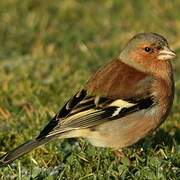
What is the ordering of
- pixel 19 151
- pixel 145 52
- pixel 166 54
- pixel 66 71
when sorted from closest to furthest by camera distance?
pixel 19 151 → pixel 166 54 → pixel 145 52 → pixel 66 71

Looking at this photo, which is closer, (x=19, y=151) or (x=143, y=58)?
(x=19, y=151)

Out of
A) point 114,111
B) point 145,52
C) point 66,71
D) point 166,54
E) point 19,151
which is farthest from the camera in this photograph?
point 66,71

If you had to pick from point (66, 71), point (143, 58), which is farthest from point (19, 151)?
point (66, 71)

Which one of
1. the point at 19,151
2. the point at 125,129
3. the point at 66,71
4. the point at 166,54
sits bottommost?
the point at 66,71

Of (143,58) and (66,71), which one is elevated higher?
(143,58)

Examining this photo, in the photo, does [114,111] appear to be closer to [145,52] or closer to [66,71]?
[145,52]

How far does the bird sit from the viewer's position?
5734 millimetres

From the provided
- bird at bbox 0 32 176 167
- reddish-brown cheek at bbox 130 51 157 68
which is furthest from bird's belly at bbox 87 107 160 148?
reddish-brown cheek at bbox 130 51 157 68

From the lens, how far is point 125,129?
5.86m

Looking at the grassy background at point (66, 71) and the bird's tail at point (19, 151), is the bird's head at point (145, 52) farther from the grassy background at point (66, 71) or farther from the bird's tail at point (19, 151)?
the bird's tail at point (19, 151)

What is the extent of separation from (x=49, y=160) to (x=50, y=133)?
1.41 feet

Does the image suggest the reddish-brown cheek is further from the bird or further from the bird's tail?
the bird's tail

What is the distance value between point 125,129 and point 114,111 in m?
0.19

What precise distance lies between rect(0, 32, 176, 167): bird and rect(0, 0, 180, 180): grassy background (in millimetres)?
199
